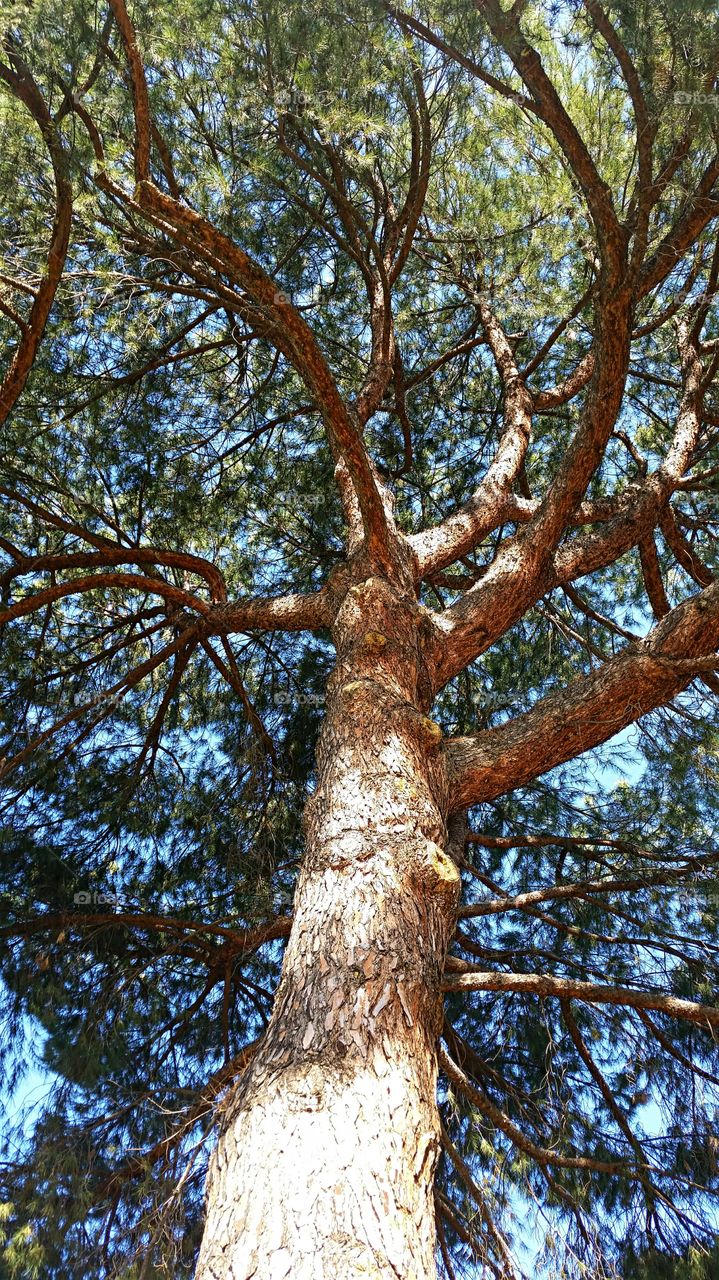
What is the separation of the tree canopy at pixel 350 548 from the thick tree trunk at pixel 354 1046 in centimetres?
36

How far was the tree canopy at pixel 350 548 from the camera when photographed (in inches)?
106

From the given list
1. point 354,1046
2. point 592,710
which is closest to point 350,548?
point 592,710

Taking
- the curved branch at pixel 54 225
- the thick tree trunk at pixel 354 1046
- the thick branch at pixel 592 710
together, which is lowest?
the thick tree trunk at pixel 354 1046

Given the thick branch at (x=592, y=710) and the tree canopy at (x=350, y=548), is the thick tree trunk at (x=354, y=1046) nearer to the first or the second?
the thick branch at (x=592, y=710)

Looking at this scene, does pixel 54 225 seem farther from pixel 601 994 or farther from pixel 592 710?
pixel 601 994

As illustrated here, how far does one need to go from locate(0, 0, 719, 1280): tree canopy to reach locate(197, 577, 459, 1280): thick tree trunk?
0.36 metres

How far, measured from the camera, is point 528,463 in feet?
15.9

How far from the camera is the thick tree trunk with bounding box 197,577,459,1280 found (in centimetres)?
131

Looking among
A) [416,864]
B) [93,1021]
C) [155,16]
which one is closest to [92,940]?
[93,1021]

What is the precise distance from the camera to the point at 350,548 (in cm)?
328

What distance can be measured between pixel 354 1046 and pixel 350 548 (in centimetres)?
197

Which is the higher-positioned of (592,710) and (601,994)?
(592,710)

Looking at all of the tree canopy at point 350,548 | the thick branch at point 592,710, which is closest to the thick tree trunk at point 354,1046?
the thick branch at point 592,710

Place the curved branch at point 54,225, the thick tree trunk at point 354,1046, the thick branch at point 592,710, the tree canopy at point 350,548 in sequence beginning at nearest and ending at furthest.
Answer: the thick tree trunk at point 354,1046
the thick branch at point 592,710
the curved branch at point 54,225
the tree canopy at point 350,548
